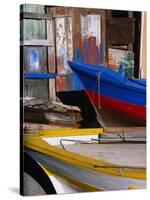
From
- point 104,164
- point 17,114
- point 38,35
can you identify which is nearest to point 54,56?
point 38,35

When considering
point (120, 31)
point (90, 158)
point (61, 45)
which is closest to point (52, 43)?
point (61, 45)

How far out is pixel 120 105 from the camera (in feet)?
16.5

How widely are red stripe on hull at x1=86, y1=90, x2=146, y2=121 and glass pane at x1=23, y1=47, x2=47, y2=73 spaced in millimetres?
420

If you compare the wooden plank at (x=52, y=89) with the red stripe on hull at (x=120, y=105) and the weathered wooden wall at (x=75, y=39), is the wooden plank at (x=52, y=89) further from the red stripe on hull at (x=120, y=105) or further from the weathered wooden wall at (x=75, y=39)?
the red stripe on hull at (x=120, y=105)

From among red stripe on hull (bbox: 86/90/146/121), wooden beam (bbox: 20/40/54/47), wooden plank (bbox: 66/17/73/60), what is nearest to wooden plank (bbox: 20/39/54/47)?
wooden beam (bbox: 20/40/54/47)

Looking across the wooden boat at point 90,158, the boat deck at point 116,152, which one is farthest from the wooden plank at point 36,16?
the boat deck at point 116,152

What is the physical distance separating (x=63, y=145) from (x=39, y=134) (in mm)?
207

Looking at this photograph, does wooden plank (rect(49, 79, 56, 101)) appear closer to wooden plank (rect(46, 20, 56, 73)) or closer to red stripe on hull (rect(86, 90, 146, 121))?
wooden plank (rect(46, 20, 56, 73))

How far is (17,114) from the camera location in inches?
184

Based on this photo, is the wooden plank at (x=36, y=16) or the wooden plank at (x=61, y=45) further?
the wooden plank at (x=61, y=45)

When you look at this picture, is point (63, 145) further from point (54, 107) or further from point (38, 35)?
point (38, 35)

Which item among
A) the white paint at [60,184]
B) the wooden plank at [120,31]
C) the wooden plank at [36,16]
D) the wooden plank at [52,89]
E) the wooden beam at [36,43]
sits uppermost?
the wooden plank at [36,16]

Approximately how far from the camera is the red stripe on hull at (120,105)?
16.1 ft

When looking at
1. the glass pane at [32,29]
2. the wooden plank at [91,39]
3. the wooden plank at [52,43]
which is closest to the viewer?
the glass pane at [32,29]
